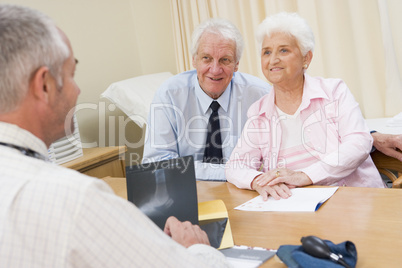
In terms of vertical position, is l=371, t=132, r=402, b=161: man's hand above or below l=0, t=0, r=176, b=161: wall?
below

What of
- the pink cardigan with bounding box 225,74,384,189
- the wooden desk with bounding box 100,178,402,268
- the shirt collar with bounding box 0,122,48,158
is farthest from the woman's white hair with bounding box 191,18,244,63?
the shirt collar with bounding box 0,122,48,158

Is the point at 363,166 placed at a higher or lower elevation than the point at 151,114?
lower

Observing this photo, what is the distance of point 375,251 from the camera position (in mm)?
965

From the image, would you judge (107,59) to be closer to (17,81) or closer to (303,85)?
(303,85)

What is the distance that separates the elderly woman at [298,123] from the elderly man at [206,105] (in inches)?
11.9

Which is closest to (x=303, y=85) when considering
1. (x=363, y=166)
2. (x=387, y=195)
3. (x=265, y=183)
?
(x=363, y=166)

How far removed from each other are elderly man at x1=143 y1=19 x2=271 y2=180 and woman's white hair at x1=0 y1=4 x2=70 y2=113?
1452mm

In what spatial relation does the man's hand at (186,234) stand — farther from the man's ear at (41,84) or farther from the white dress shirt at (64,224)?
the man's ear at (41,84)

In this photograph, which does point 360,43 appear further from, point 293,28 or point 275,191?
point 275,191

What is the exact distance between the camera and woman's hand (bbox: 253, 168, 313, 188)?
4.94ft

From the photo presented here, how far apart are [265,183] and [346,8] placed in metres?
2.03

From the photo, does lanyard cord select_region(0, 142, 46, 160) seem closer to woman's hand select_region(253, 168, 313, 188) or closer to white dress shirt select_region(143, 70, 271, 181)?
woman's hand select_region(253, 168, 313, 188)

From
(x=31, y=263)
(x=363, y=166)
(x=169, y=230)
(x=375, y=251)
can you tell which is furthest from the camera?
(x=363, y=166)

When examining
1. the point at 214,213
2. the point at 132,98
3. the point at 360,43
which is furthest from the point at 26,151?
the point at 360,43
